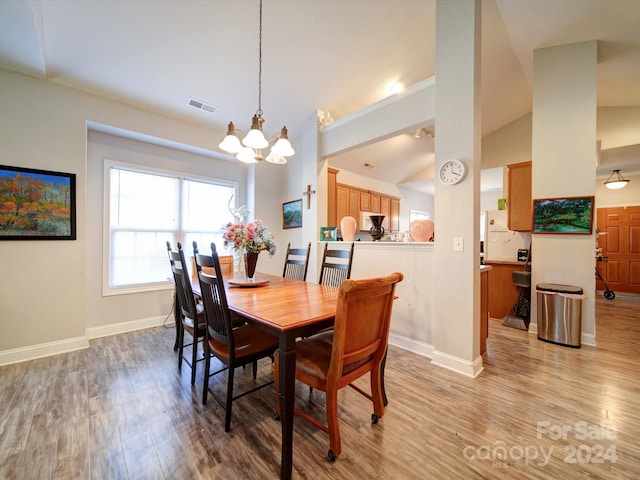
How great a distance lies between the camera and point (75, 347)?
2855mm

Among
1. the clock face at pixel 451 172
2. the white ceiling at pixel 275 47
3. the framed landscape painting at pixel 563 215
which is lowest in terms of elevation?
the framed landscape painting at pixel 563 215

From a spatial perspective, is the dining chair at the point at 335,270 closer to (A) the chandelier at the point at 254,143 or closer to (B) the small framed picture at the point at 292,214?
(A) the chandelier at the point at 254,143

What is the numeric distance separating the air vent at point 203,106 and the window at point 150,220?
1064 millimetres

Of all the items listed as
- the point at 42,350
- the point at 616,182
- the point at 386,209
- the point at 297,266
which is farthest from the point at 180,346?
the point at 616,182

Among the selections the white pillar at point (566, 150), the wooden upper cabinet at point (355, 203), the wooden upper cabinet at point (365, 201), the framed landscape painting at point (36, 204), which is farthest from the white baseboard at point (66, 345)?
the white pillar at point (566, 150)

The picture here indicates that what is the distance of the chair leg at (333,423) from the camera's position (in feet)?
4.49

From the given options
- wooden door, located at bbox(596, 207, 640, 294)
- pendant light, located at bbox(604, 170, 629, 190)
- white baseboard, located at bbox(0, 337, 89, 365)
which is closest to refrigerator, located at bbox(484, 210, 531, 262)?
pendant light, located at bbox(604, 170, 629, 190)

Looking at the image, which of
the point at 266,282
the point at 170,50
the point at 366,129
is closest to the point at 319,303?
the point at 266,282

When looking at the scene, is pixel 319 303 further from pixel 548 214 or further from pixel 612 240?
pixel 612 240

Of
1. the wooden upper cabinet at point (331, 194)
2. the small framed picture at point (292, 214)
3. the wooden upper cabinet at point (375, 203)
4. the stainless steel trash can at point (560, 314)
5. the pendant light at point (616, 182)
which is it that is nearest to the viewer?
the stainless steel trash can at point (560, 314)

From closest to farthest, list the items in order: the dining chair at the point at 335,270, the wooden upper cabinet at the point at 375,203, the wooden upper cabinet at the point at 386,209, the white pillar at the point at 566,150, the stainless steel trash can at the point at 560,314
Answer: the dining chair at the point at 335,270 < the stainless steel trash can at the point at 560,314 < the white pillar at the point at 566,150 < the wooden upper cabinet at the point at 375,203 < the wooden upper cabinet at the point at 386,209

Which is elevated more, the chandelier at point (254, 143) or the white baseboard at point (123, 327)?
the chandelier at point (254, 143)

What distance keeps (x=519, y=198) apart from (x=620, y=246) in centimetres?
407

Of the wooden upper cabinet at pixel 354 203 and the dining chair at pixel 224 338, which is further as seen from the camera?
the wooden upper cabinet at pixel 354 203
